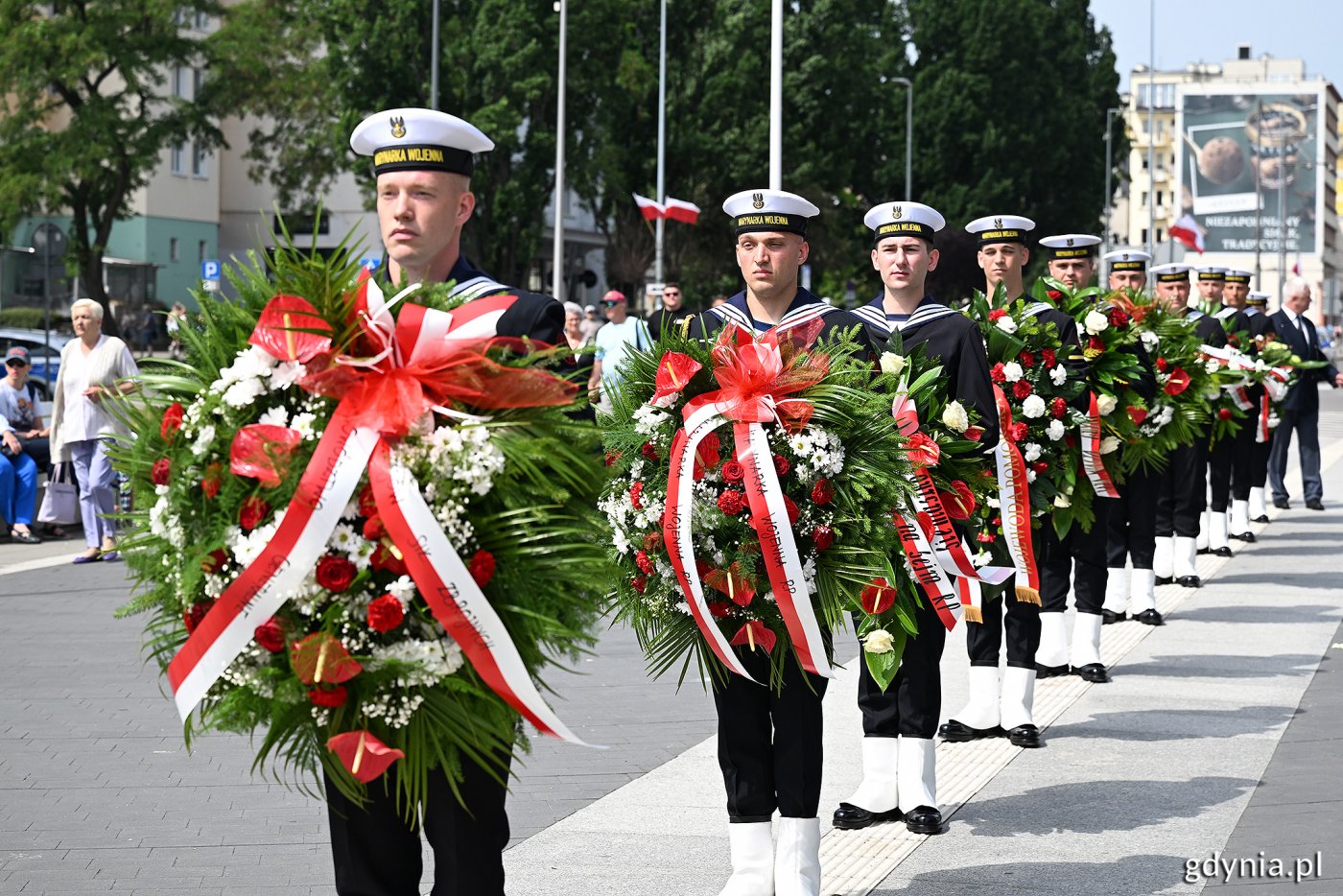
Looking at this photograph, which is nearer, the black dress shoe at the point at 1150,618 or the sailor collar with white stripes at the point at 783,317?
the sailor collar with white stripes at the point at 783,317

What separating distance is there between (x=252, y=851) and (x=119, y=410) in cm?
232

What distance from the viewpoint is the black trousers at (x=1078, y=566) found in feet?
27.6

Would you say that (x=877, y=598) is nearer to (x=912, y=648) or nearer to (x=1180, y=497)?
(x=912, y=648)

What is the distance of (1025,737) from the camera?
7523mm

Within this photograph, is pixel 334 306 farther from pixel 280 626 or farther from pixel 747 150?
pixel 747 150

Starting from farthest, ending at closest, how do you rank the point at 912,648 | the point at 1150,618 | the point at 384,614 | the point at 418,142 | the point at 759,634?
the point at 1150,618 < the point at 912,648 < the point at 759,634 < the point at 418,142 < the point at 384,614

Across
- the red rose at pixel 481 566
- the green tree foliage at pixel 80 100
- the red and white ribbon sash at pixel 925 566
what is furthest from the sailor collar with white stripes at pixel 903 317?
the green tree foliage at pixel 80 100

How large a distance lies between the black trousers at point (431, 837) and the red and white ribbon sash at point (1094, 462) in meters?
4.79

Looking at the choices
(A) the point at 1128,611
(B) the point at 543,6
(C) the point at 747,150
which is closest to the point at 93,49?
(B) the point at 543,6

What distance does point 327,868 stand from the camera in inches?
223

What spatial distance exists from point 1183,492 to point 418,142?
31.3 ft

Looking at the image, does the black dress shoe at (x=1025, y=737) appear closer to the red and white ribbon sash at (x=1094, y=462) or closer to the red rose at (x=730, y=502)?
the red and white ribbon sash at (x=1094, y=462)

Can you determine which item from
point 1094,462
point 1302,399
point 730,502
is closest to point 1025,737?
point 1094,462

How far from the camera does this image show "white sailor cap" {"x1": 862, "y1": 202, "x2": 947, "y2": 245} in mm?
6316
